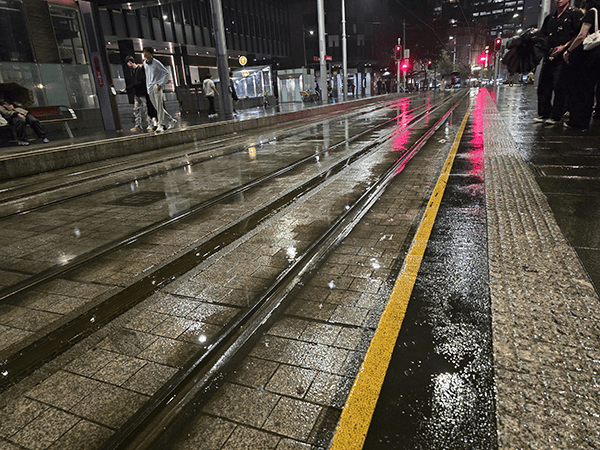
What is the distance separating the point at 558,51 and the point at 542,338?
368 inches

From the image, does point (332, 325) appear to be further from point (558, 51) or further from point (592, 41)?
point (558, 51)

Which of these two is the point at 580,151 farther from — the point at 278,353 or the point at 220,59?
the point at 220,59

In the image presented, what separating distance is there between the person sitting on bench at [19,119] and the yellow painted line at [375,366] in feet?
36.9

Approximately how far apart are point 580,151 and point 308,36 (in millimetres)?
59413

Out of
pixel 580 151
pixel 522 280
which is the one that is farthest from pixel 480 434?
pixel 580 151

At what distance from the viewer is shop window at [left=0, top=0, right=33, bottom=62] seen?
525 inches

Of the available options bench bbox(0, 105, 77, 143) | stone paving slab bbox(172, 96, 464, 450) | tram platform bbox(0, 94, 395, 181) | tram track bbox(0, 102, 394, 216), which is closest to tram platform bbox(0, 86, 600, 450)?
stone paving slab bbox(172, 96, 464, 450)

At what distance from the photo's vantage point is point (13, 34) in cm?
1361

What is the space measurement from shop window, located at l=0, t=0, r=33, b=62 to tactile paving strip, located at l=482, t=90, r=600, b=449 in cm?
1585

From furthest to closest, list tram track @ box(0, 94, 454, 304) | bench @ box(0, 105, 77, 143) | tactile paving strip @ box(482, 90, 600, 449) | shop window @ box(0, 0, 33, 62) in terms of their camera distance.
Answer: shop window @ box(0, 0, 33, 62), bench @ box(0, 105, 77, 143), tram track @ box(0, 94, 454, 304), tactile paving strip @ box(482, 90, 600, 449)

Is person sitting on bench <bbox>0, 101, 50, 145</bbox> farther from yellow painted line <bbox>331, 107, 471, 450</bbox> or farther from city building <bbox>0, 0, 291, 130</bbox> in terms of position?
yellow painted line <bbox>331, 107, 471, 450</bbox>

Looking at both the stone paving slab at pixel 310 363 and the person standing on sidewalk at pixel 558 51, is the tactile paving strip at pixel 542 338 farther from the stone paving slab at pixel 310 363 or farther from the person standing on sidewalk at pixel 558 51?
the person standing on sidewalk at pixel 558 51

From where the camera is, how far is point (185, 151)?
11031mm

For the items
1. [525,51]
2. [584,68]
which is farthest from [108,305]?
Result: [525,51]
